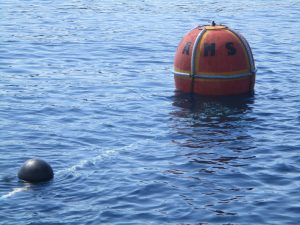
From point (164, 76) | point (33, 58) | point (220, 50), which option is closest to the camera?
point (220, 50)

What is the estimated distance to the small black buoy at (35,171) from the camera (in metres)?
14.7

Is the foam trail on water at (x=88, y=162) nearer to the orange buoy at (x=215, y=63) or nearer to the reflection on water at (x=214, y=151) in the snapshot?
the reflection on water at (x=214, y=151)

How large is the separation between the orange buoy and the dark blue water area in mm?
361

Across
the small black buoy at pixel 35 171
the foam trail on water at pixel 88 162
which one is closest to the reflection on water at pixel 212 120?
the foam trail on water at pixel 88 162

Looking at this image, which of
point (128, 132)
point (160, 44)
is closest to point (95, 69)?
point (160, 44)

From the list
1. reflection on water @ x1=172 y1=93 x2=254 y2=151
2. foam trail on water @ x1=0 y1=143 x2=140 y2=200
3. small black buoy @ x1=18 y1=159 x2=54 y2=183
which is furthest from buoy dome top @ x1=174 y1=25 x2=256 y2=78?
small black buoy @ x1=18 y1=159 x2=54 y2=183

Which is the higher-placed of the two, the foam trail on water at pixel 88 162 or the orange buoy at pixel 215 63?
the orange buoy at pixel 215 63

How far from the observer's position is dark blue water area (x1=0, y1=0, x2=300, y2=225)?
13.8 meters

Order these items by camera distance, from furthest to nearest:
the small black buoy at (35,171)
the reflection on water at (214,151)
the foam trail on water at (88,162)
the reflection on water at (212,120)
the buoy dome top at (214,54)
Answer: the buoy dome top at (214,54) < the reflection on water at (212,120) < the small black buoy at (35,171) < the foam trail on water at (88,162) < the reflection on water at (214,151)

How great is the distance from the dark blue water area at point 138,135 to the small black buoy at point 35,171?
160 millimetres

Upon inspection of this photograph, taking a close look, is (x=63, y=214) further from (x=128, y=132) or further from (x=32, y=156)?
(x=128, y=132)

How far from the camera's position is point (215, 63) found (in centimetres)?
2031

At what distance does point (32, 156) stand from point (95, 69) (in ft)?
30.5

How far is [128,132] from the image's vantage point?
18.2 m
